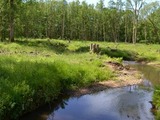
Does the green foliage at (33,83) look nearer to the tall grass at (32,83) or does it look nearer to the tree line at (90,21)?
the tall grass at (32,83)

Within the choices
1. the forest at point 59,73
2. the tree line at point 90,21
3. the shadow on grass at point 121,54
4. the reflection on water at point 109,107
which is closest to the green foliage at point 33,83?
the forest at point 59,73

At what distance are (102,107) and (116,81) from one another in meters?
7.24

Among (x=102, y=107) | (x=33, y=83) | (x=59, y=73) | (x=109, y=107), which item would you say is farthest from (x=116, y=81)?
(x=33, y=83)

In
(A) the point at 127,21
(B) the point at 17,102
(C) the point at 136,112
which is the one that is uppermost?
(A) the point at 127,21

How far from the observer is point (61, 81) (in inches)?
693

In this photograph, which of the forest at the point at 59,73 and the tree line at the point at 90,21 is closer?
the forest at the point at 59,73

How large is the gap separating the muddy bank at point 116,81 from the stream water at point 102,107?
1.87 ft

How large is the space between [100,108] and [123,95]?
3773mm

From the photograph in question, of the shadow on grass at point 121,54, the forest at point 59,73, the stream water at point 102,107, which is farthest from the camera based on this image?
the shadow on grass at point 121,54

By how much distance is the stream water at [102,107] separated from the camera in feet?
44.7

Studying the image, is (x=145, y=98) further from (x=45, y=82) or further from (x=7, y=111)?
(x=7, y=111)

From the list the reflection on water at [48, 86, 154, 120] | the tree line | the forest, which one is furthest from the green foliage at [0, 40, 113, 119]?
the tree line

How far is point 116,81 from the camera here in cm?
2245

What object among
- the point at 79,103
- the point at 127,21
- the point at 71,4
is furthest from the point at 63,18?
the point at 79,103
